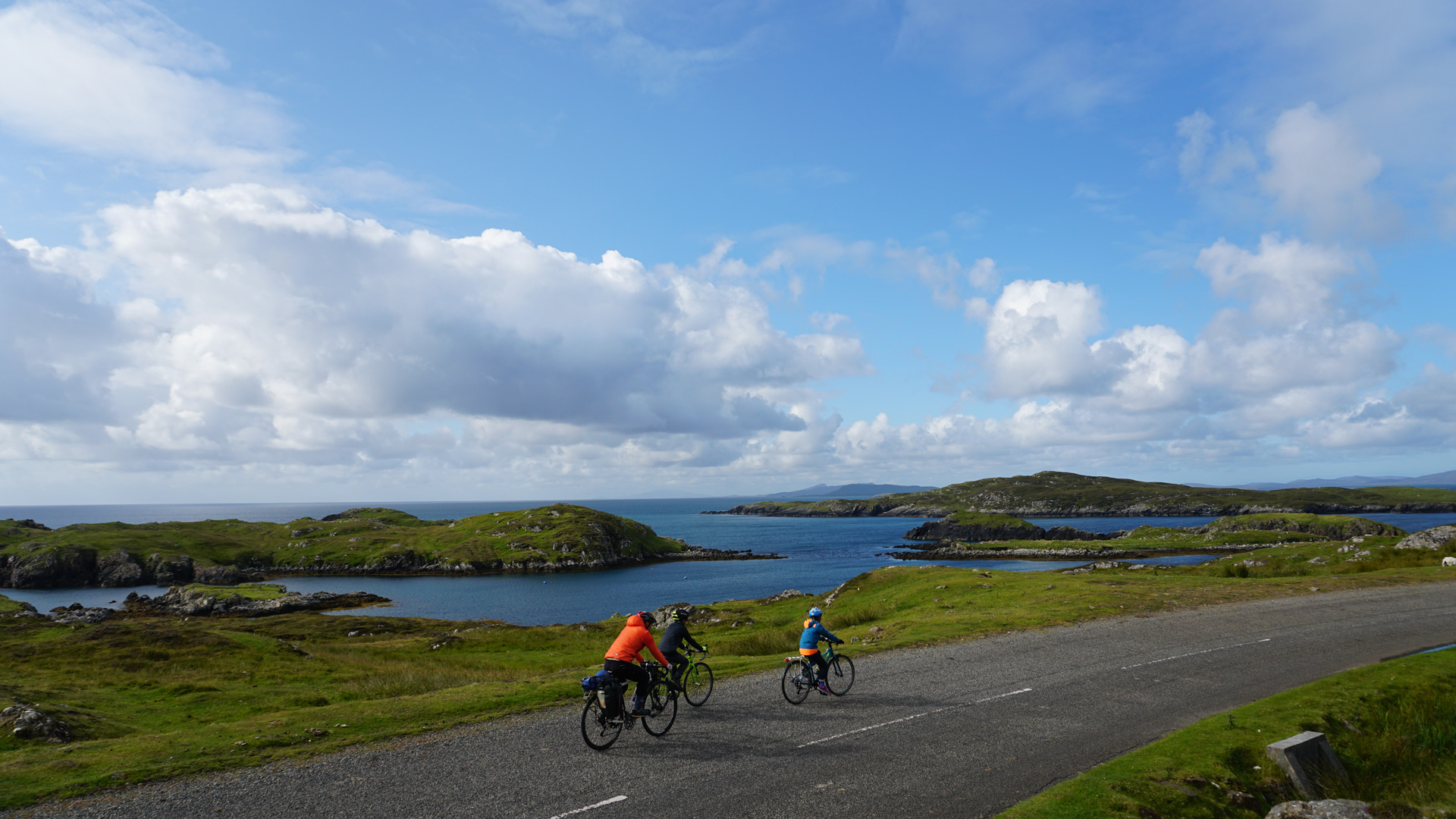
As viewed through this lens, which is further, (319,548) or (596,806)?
(319,548)

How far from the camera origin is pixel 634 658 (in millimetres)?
16797

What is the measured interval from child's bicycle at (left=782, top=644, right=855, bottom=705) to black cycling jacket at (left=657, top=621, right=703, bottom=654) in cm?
368

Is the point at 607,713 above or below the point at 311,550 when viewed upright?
above

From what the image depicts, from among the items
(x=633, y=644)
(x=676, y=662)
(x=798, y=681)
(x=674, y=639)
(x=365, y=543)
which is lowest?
(x=365, y=543)

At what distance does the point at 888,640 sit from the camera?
31.1 m

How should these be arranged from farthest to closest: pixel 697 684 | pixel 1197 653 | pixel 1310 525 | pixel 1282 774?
pixel 1310 525 → pixel 1197 653 → pixel 697 684 → pixel 1282 774

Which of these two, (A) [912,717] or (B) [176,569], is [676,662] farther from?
(B) [176,569]

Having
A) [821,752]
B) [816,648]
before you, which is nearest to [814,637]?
[816,648]

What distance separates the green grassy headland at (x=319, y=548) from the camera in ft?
440

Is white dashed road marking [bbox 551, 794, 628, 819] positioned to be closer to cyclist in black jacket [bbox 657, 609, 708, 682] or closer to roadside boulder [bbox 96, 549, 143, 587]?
cyclist in black jacket [bbox 657, 609, 708, 682]

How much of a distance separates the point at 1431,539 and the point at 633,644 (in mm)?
94655

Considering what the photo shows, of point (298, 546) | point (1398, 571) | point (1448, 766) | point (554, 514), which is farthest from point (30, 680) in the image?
point (554, 514)

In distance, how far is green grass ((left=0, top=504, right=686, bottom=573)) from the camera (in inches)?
5719

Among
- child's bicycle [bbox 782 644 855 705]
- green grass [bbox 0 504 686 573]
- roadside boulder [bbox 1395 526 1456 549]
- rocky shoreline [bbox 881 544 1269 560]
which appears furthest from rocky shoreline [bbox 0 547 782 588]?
roadside boulder [bbox 1395 526 1456 549]
